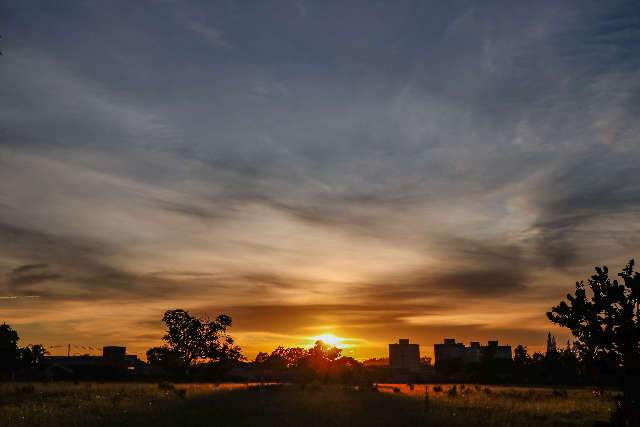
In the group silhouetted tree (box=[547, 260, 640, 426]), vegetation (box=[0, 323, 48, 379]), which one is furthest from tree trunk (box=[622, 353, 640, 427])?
vegetation (box=[0, 323, 48, 379])

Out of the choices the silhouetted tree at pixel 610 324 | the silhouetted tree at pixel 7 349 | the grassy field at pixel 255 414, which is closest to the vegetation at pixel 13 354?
the silhouetted tree at pixel 7 349

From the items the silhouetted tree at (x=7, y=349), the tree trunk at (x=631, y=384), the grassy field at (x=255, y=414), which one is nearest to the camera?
the tree trunk at (x=631, y=384)

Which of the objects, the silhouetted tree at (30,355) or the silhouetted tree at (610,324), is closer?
the silhouetted tree at (610,324)

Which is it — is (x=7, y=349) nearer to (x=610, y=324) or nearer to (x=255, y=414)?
(x=255, y=414)

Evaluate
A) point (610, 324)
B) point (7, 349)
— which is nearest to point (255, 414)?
point (610, 324)

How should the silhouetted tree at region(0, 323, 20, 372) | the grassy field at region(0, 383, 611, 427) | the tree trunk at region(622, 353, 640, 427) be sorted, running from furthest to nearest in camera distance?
the silhouetted tree at region(0, 323, 20, 372), the grassy field at region(0, 383, 611, 427), the tree trunk at region(622, 353, 640, 427)

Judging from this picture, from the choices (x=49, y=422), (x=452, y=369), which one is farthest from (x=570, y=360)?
(x=452, y=369)

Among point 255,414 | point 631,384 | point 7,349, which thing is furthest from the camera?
point 7,349

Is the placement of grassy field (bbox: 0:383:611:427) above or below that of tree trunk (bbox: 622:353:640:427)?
below

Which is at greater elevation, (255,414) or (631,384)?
(631,384)

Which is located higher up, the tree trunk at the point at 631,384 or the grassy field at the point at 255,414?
the tree trunk at the point at 631,384

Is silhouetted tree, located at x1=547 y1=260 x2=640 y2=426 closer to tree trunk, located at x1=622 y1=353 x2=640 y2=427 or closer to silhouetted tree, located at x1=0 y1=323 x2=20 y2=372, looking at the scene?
tree trunk, located at x1=622 y1=353 x2=640 y2=427

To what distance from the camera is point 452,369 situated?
15538cm

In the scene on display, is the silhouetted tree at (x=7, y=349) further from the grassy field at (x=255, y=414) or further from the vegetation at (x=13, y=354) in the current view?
the grassy field at (x=255, y=414)
